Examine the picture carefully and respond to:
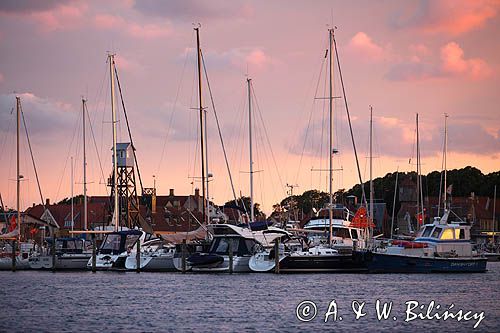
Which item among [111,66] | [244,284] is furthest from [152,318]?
[111,66]

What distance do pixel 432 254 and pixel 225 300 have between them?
22.4 meters

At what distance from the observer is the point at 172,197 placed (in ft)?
578

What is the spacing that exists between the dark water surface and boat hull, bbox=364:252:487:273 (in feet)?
2.05

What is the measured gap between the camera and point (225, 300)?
189 feet

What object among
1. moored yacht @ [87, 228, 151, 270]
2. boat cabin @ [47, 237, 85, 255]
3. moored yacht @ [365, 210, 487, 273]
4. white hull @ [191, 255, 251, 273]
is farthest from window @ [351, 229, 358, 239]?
boat cabin @ [47, 237, 85, 255]

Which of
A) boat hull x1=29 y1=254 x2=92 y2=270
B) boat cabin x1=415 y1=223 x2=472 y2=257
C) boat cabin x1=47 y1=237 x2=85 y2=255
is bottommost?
boat hull x1=29 y1=254 x2=92 y2=270

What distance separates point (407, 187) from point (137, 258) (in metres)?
94.5

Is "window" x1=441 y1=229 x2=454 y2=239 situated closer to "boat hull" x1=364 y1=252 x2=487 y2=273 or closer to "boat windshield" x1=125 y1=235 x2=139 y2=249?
"boat hull" x1=364 y1=252 x2=487 y2=273

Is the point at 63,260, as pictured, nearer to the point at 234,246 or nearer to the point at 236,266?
the point at 234,246

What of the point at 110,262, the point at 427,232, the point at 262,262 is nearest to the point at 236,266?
Answer: the point at 262,262

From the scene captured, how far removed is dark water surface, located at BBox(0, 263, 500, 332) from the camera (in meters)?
45.8

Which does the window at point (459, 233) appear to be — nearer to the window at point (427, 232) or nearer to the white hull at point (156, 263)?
the window at point (427, 232)

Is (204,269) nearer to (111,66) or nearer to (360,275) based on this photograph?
(360,275)

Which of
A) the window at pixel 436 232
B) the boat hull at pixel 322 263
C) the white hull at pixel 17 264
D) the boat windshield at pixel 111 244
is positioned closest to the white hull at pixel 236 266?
the boat hull at pixel 322 263
